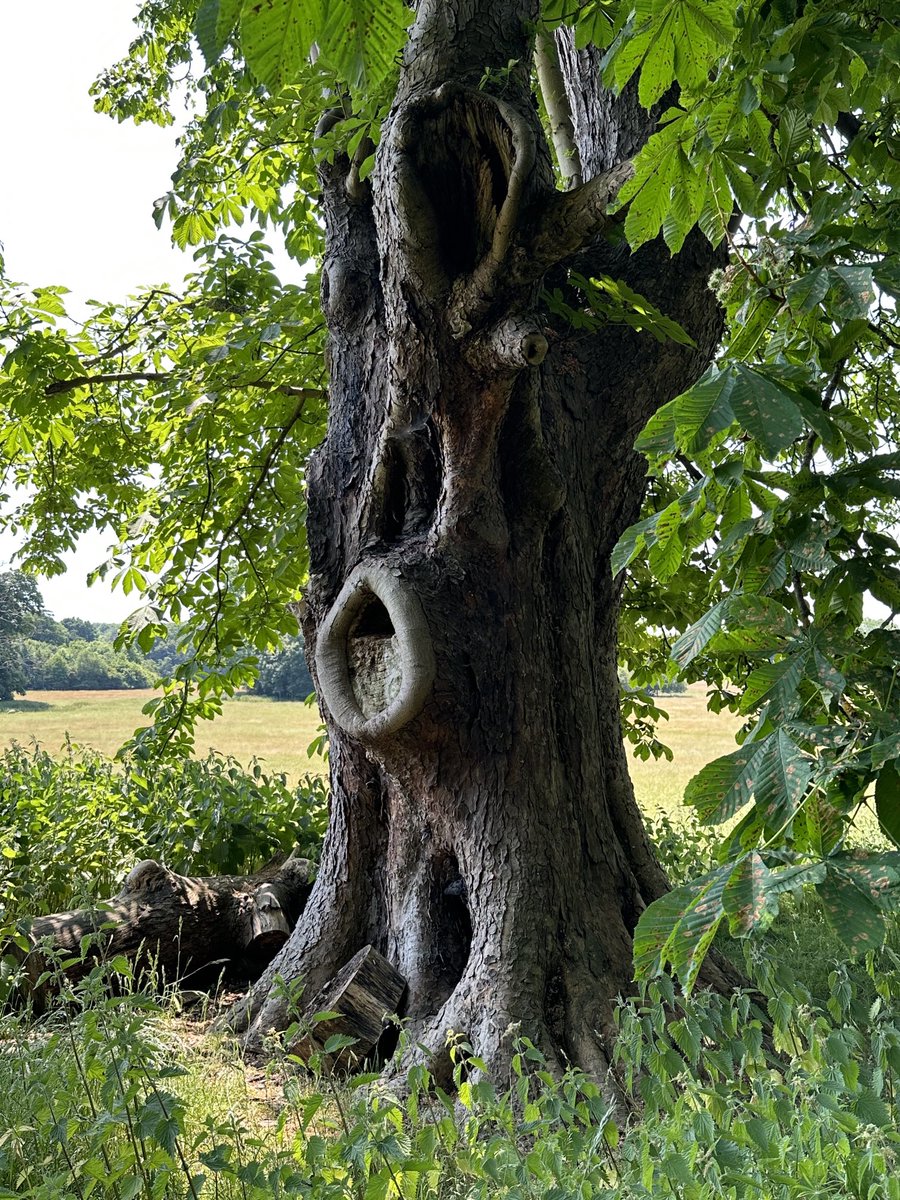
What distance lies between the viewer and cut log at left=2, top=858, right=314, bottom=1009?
475 centimetres

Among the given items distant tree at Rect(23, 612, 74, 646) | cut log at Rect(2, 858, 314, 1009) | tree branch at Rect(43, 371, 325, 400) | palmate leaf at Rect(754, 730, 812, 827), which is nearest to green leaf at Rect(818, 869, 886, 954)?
palmate leaf at Rect(754, 730, 812, 827)

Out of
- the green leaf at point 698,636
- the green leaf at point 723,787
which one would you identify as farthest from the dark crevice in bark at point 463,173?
the green leaf at point 723,787

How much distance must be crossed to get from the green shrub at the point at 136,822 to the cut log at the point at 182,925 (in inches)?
18.3

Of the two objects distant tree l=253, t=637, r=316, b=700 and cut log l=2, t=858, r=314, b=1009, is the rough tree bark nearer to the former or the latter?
cut log l=2, t=858, r=314, b=1009

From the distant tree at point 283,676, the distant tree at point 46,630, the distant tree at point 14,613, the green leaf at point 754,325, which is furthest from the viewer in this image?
the distant tree at point 283,676

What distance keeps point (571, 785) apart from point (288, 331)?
102 inches

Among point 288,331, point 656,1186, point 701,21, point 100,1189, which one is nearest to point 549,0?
point 701,21

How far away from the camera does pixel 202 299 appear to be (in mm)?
6457

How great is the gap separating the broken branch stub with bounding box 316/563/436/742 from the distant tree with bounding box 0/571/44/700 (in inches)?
404

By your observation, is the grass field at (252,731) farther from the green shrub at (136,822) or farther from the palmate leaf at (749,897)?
the palmate leaf at (749,897)

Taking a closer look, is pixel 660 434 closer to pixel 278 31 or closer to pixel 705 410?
pixel 705 410

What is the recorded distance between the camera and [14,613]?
14.5 m

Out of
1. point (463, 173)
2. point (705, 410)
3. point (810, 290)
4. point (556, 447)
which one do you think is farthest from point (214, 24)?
point (556, 447)

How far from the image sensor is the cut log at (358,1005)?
3.74 metres
